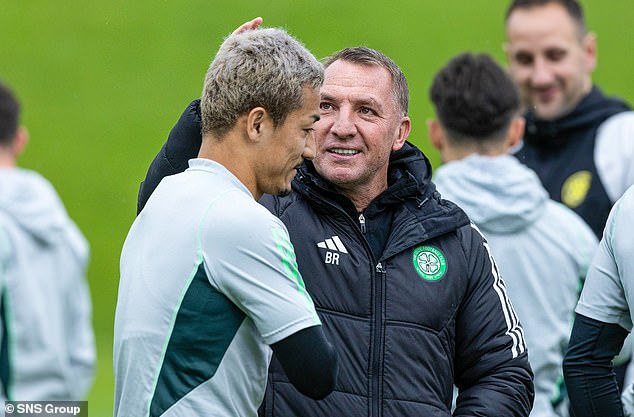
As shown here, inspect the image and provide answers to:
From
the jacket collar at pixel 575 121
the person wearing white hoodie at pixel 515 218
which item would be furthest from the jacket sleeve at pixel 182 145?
the jacket collar at pixel 575 121

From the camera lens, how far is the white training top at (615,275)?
3.38m

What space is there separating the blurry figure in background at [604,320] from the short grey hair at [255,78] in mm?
991

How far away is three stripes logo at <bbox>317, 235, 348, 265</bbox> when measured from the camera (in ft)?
11.5

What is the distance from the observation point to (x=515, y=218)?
4.97 meters

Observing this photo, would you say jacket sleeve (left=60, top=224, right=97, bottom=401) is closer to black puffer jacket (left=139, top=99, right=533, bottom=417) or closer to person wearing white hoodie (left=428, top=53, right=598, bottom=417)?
person wearing white hoodie (left=428, top=53, right=598, bottom=417)

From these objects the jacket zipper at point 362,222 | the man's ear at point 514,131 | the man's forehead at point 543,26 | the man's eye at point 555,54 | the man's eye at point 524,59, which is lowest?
the jacket zipper at point 362,222

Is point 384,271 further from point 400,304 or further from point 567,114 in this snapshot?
point 567,114

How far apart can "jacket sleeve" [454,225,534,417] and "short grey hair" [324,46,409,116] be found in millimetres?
505

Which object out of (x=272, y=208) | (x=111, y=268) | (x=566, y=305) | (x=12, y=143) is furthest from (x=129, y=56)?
(x=272, y=208)

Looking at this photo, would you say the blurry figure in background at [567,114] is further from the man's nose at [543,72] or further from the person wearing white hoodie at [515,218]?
the person wearing white hoodie at [515,218]

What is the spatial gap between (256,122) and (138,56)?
12.3 meters

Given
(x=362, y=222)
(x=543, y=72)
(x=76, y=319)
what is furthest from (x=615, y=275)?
(x=76, y=319)

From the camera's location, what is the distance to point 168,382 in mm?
2902

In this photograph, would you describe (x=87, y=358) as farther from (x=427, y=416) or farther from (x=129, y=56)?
(x=129, y=56)
